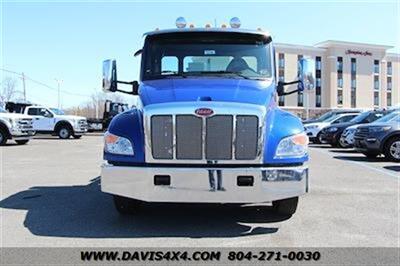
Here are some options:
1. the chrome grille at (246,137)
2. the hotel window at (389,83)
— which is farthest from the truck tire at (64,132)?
the hotel window at (389,83)

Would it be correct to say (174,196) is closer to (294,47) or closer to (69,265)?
(69,265)

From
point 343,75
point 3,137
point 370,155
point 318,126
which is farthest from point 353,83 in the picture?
point 370,155

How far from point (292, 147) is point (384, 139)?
953cm

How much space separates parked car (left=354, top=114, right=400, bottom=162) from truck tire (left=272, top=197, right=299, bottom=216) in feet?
28.8

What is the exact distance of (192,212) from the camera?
7.10m

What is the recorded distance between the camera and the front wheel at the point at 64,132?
98.8ft

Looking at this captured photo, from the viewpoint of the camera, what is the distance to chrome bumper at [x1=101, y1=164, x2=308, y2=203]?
5730 mm

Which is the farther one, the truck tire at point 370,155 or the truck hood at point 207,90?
the truck tire at point 370,155

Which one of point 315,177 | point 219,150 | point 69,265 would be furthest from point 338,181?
point 69,265

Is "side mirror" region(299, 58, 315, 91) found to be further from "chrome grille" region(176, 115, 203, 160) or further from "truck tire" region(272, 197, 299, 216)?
"chrome grille" region(176, 115, 203, 160)

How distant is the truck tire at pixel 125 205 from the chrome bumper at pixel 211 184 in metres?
0.87

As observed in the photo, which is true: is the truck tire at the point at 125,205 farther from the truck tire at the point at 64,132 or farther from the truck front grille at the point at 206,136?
the truck tire at the point at 64,132

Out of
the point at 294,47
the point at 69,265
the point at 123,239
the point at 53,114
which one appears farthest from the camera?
the point at 294,47

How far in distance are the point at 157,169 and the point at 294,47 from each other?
80051 millimetres
